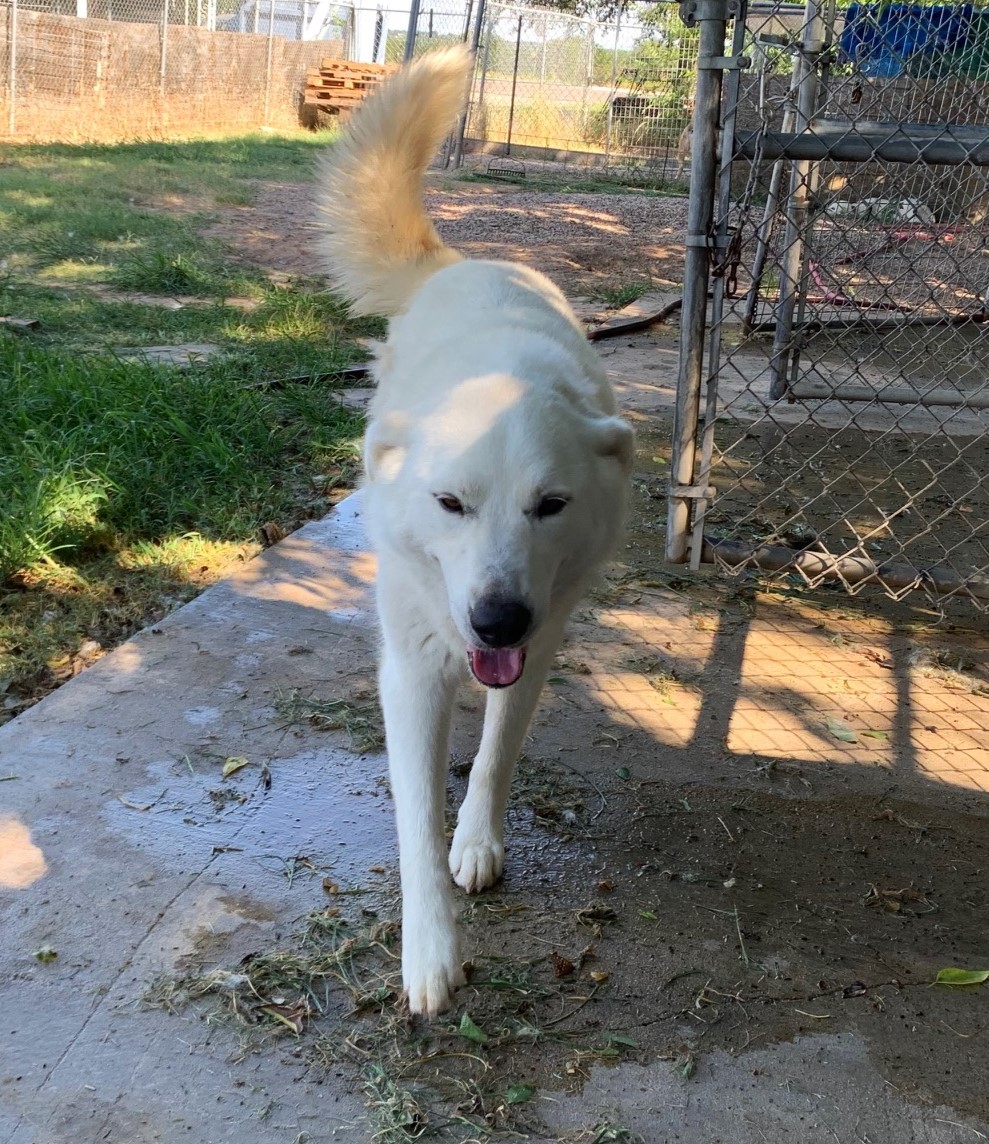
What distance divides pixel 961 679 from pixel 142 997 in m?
2.50

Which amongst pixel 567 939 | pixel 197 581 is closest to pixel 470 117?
pixel 197 581

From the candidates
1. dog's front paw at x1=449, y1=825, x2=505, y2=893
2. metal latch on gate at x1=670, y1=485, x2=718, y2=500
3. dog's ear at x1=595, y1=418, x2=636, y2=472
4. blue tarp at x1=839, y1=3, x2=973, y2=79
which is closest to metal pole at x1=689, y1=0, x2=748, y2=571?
metal latch on gate at x1=670, y1=485, x2=718, y2=500

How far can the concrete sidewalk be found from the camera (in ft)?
5.45

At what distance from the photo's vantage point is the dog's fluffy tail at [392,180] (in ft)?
11.2

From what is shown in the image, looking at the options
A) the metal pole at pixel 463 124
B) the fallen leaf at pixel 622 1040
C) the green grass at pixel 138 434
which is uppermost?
the metal pole at pixel 463 124

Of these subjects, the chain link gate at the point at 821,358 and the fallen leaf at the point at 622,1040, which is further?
the chain link gate at the point at 821,358

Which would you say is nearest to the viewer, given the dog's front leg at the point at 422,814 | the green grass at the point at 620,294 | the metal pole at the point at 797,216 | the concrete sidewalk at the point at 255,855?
the concrete sidewalk at the point at 255,855

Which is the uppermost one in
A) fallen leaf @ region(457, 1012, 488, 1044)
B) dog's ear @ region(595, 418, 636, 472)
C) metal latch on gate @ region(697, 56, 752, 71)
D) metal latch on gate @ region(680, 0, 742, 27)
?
metal latch on gate @ region(680, 0, 742, 27)

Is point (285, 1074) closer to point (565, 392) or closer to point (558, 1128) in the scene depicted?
point (558, 1128)

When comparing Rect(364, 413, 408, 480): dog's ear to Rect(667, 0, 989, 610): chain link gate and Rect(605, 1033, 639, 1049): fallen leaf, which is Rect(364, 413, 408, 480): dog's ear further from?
Rect(667, 0, 989, 610): chain link gate

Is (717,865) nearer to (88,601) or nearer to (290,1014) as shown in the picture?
(290,1014)

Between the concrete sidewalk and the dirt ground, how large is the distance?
0.8 inches

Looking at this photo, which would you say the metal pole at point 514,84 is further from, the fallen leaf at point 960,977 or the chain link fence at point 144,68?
the fallen leaf at point 960,977

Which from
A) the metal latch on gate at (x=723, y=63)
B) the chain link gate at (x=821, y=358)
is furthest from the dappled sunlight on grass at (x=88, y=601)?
the metal latch on gate at (x=723, y=63)
